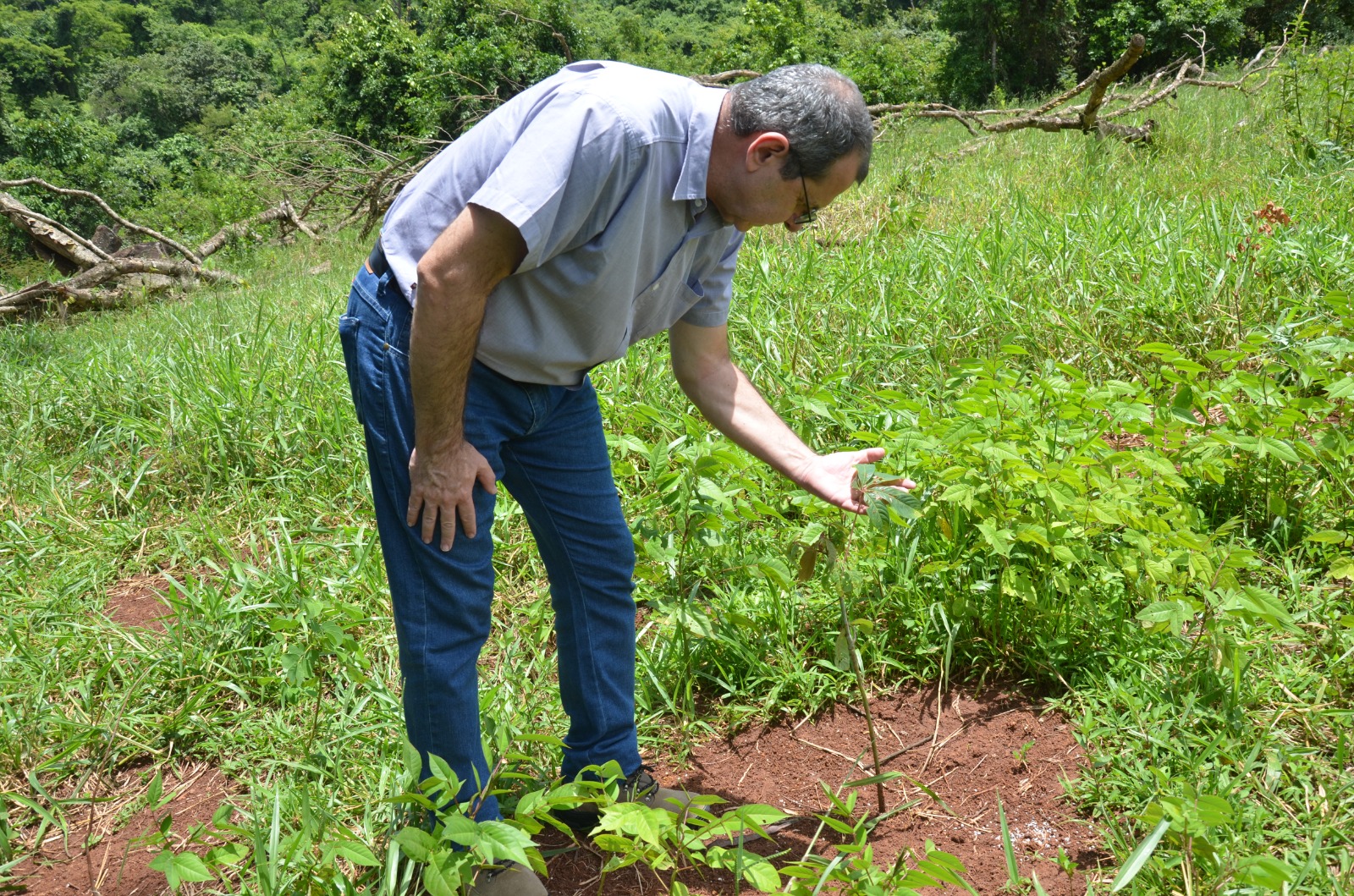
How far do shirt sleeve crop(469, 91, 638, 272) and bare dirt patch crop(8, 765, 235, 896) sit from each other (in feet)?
5.37

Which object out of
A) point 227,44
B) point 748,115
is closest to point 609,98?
point 748,115

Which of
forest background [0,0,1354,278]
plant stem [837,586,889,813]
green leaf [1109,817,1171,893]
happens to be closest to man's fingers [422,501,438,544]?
plant stem [837,586,889,813]

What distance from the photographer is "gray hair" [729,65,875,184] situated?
61.6 inches

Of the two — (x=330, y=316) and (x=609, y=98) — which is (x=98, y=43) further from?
(x=609, y=98)

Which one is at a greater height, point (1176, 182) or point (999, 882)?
point (1176, 182)

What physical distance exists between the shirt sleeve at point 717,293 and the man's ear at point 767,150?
0.30m

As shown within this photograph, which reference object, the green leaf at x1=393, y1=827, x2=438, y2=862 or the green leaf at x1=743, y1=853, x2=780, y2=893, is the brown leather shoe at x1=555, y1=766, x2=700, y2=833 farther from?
the green leaf at x1=393, y1=827, x2=438, y2=862

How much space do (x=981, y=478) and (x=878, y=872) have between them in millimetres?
1110

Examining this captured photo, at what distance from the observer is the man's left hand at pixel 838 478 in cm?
205

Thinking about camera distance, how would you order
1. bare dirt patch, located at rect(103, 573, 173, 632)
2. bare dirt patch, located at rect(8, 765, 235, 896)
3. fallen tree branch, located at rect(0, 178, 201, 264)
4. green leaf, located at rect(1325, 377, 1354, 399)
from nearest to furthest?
bare dirt patch, located at rect(8, 765, 235, 896)
green leaf, located at rect(1325, 377, 1354, 399)
bare dirt patch, located at rect(103, 573, 173, 632)
fallen tree branch, located at rect(0, 178, 201, 264)

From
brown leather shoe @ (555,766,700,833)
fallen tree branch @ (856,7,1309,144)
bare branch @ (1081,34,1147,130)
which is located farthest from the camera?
bare branch @ (1081,34,1147,130)

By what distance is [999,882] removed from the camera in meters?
1.91

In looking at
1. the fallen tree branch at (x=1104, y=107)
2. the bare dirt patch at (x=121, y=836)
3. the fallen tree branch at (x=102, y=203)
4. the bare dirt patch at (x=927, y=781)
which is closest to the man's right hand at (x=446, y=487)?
the bare dirt patch at (x=927, y=781)

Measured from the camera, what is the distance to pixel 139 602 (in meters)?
3.37
